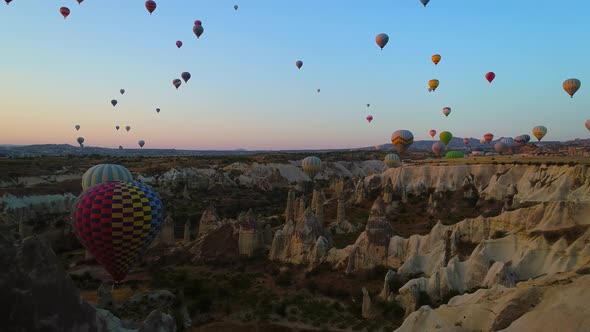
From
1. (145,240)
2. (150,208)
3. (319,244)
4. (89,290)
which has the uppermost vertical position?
(150,208)

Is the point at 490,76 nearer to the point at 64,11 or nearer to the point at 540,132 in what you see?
the point at 540,132

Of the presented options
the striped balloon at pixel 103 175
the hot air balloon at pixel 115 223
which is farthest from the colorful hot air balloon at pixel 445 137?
the hot air balloon at pixel 115 223

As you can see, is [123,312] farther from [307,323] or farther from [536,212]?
[536,212]

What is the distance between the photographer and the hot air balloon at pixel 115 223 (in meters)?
18.1

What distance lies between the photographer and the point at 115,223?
1802 centimetres

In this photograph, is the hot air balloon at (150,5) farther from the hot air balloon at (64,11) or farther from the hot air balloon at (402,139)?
the hot air balloon at (402,139)

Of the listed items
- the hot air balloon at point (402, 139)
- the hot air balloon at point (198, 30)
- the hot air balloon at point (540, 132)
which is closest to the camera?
the hot air balloon at point (198, 30)

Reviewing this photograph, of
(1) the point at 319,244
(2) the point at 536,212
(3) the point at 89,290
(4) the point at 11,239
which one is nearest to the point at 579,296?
(4) the point at 11,239

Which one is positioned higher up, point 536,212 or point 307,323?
point 536,212

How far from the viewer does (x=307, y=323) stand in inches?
771

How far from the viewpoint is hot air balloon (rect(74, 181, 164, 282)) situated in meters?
18.1

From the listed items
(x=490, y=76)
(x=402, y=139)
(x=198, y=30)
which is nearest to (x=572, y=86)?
(x=490, y=76)

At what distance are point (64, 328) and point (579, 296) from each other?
11994 mm

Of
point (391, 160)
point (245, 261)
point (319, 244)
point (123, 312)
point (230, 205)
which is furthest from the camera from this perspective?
point (391, 160)
